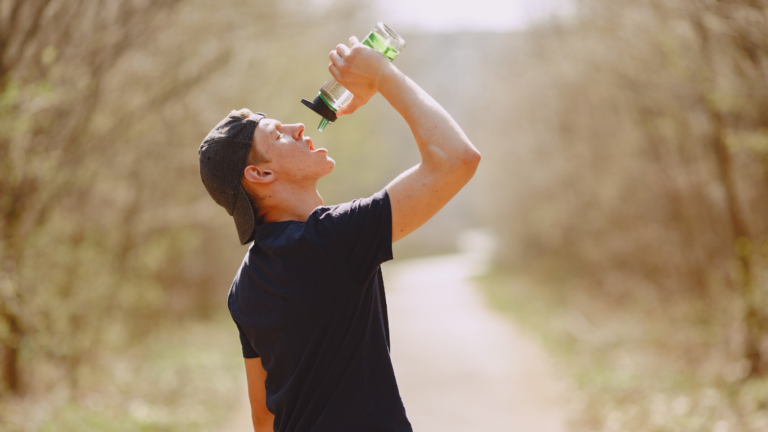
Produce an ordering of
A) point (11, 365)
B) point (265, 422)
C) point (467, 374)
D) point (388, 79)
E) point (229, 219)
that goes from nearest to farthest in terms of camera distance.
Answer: point (388, 79), point (265, 422), point (11, 365), point (467, 374), point (229, 219)

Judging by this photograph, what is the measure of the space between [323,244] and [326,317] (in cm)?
22

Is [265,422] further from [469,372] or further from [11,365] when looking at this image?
[469,372]

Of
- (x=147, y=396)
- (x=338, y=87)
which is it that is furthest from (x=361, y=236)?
(x=147, y=396)

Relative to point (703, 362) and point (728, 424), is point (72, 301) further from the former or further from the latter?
point (703, 362)

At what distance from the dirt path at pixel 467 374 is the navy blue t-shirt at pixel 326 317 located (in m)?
4.82

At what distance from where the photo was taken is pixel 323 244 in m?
1.70

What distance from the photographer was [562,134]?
46.0ft

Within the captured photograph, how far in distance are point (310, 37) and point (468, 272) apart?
1470 centimetres

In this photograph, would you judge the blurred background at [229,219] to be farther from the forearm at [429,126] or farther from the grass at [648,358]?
the forearm at [429,126]

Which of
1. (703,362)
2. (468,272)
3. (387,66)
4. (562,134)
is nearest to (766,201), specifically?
(703,362)

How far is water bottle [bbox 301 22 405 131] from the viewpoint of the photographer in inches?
84.0

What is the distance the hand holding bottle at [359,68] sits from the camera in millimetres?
1831

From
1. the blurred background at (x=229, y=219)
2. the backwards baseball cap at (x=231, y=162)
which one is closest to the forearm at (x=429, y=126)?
the backwards baseball cap at (x=231, y=162)

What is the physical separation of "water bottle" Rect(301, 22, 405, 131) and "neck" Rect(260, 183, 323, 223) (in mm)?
277
